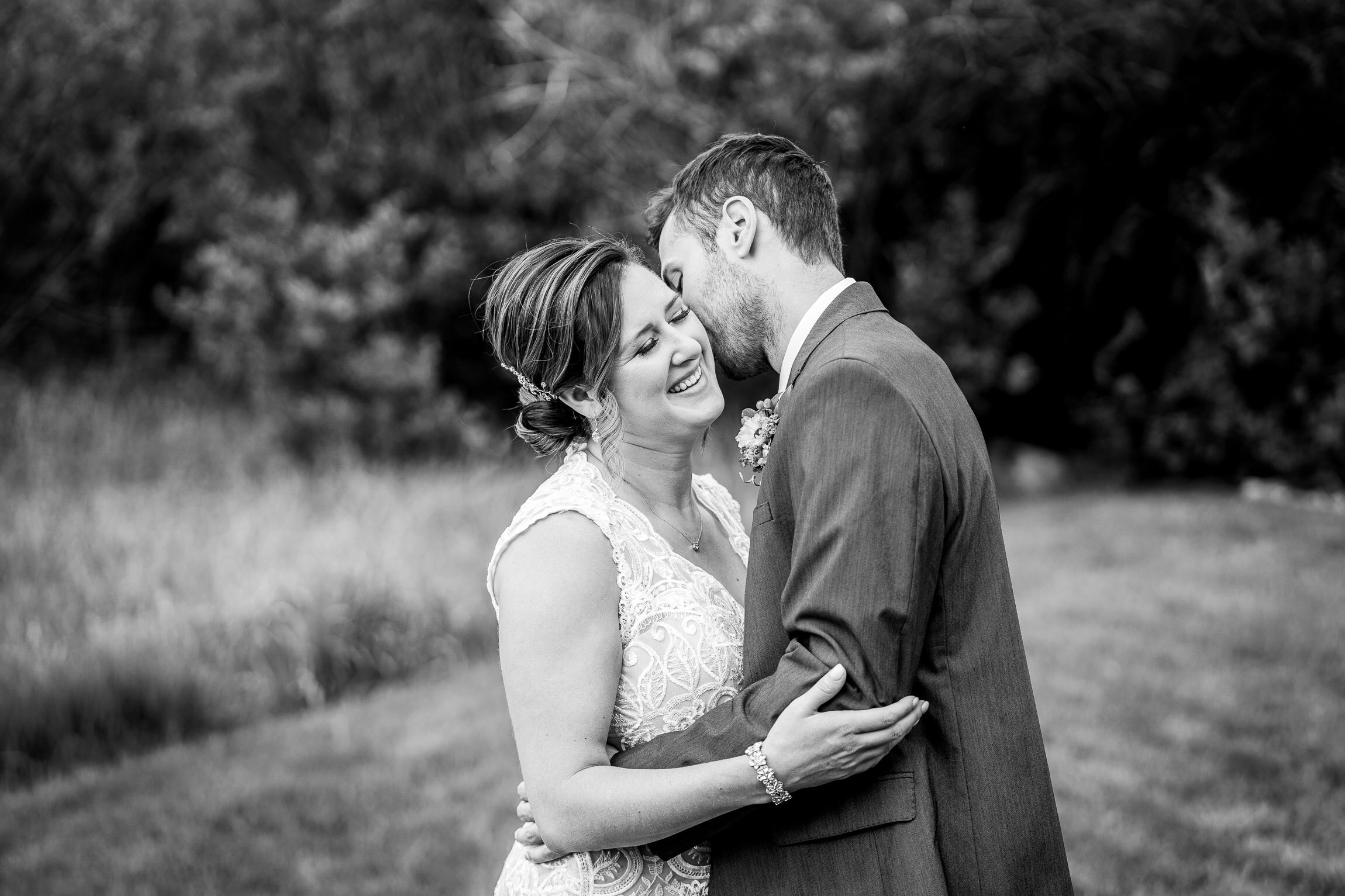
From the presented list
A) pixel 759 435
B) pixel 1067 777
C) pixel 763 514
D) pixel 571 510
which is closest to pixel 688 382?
pixel 759 435

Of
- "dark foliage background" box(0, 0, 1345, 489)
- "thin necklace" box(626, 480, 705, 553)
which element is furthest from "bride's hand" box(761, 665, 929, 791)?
"dark foliage background" box(0, 0, 1345, 489)

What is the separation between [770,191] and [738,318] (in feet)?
0.92

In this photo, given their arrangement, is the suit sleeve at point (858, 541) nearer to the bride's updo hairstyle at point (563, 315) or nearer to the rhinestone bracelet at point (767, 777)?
Answer: the rhinestone bracelet at point (767, 777)

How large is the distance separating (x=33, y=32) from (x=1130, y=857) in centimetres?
1075

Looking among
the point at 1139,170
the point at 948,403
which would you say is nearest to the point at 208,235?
the point at 1139,170

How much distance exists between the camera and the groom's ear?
2492 millimetres

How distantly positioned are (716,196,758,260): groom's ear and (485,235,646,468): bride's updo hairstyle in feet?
0.86

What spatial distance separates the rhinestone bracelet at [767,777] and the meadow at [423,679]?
2.55m

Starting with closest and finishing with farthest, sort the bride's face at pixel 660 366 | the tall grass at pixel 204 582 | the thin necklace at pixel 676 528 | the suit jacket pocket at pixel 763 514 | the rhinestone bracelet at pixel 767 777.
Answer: the rhinestone bracelet at pixel 767 777
the suit jacket pocket at pixel 763 514
the bride's face at pixel 660 366
the thin necklace at pixel 676 528
the tall grass at pixel 204 582

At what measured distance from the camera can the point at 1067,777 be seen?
4.96 meters

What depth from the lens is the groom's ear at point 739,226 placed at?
8.18ft

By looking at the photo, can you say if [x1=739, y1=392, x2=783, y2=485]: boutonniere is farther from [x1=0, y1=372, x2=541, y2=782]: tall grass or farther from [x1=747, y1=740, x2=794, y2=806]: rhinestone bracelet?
[x1=0, y1=372, x2=541, y2=782]: tall grass

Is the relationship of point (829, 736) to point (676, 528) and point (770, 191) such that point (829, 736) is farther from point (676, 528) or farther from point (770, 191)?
point (770, 191)

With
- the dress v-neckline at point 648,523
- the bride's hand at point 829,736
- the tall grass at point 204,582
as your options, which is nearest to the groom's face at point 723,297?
the dress v-neckline at point 648,523
